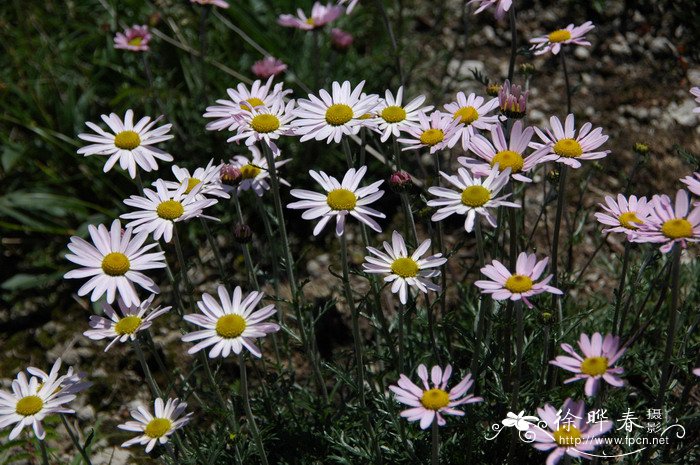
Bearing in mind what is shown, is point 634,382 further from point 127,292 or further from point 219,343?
point 127,292

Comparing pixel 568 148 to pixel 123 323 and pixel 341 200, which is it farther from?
pixel 123 323

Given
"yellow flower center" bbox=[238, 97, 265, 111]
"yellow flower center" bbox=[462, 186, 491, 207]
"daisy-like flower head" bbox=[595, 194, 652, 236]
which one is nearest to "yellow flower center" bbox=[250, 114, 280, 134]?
"yellow flower center" bbox=[238, 97, 265, 111]

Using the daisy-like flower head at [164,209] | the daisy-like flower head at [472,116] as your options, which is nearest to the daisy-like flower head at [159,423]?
the daisy-like flower head at [164,209]

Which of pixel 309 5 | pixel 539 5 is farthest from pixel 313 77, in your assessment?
pixel 539 5

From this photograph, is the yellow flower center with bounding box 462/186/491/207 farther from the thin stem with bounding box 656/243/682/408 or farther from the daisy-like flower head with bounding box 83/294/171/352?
the daisy-like flower head with bounding box 83/294/171/352

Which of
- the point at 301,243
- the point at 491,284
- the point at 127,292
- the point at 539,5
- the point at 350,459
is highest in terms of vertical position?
the point at 539,5
